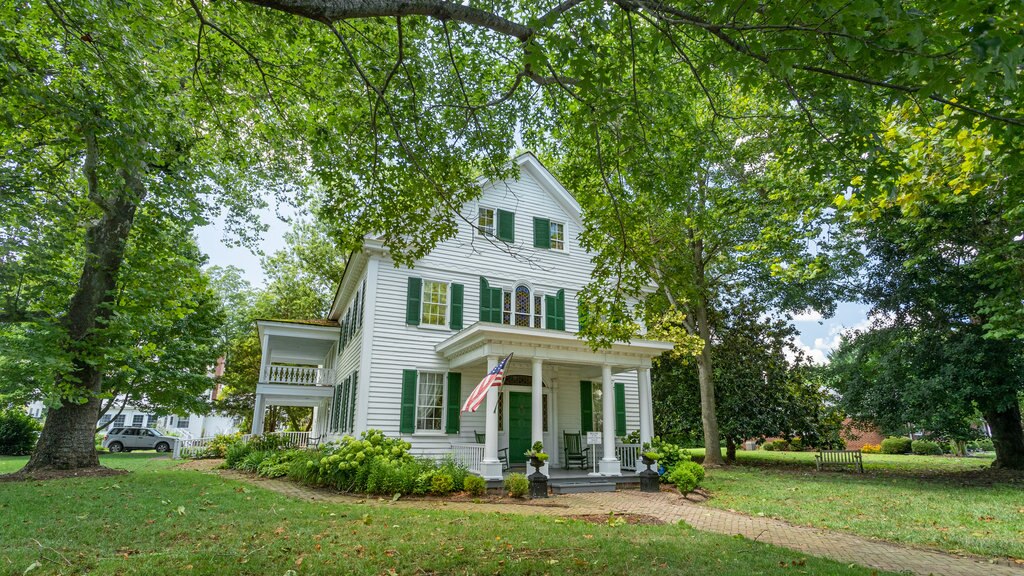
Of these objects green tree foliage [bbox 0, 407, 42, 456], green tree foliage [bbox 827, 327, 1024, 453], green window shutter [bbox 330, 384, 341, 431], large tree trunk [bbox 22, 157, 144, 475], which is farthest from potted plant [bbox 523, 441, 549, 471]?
green tree foliage [bbox 0, 407, 42, 456]

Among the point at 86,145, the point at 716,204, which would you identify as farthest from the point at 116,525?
the point at 716,204

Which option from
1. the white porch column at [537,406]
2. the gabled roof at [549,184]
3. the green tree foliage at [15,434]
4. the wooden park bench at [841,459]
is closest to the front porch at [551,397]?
the white porch column at [537,406]

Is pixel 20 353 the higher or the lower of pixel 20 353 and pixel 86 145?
the lower

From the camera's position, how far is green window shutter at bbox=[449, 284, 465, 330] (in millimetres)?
14398

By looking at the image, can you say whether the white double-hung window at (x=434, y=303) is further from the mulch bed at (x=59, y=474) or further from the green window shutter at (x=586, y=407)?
the mulch bed at (x=59, y=474)

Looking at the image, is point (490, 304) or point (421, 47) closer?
point (421, 47)

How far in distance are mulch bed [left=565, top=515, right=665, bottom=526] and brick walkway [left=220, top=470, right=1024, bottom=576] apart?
0.28 meters

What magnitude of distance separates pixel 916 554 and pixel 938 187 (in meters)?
5.48

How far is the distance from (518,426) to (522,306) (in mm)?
3512

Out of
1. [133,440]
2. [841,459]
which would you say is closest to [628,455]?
[841,459]

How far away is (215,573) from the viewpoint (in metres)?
4.37

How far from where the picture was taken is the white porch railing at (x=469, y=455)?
12.1 m

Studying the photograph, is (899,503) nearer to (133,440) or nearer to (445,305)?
(445,305)

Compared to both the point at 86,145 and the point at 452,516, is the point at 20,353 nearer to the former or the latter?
the point at 86,145
